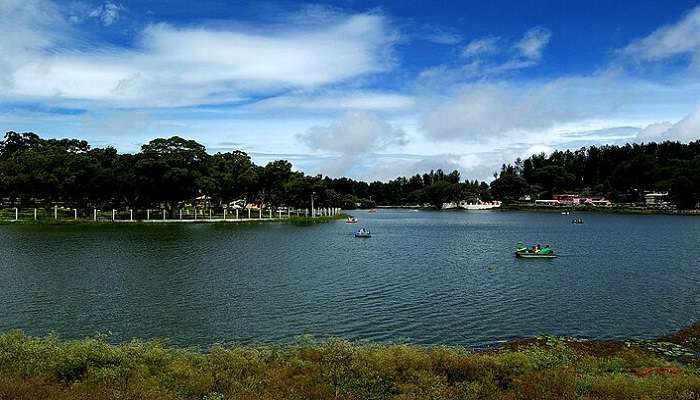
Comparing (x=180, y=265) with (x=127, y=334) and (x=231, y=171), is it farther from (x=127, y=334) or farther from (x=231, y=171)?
(x=231, y=171)

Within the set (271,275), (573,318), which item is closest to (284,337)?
(573,318)

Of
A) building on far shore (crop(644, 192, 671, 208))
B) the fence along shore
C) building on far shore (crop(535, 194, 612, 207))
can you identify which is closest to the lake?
the fence along shore

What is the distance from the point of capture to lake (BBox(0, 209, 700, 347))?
913 inches

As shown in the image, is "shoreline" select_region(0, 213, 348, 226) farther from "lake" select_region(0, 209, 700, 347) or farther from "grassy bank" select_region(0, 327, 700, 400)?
"grassy bank" select_region(0, 327, 700, 400)

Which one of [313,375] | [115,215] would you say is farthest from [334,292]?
[115,215]

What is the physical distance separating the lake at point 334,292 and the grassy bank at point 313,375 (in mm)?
6518

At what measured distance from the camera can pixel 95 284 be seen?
105ft

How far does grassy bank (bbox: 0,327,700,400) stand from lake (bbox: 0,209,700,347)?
6518 mm

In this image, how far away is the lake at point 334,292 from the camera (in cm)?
2319


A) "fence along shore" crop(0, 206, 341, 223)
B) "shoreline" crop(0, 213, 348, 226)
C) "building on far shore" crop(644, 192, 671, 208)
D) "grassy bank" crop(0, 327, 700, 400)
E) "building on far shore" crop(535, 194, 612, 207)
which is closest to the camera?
"grassy bank" crop(0, 327, 700, 400)

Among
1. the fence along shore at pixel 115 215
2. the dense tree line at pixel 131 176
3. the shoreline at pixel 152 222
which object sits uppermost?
the dense tree line at pixel 131 176

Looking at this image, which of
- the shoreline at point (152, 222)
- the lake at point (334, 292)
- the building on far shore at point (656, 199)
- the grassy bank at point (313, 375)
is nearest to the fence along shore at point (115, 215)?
the shoreline at point (152, 222)

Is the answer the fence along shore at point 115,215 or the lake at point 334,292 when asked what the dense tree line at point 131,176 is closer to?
the fence along shore at point 115,215

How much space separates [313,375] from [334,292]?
1783cm
